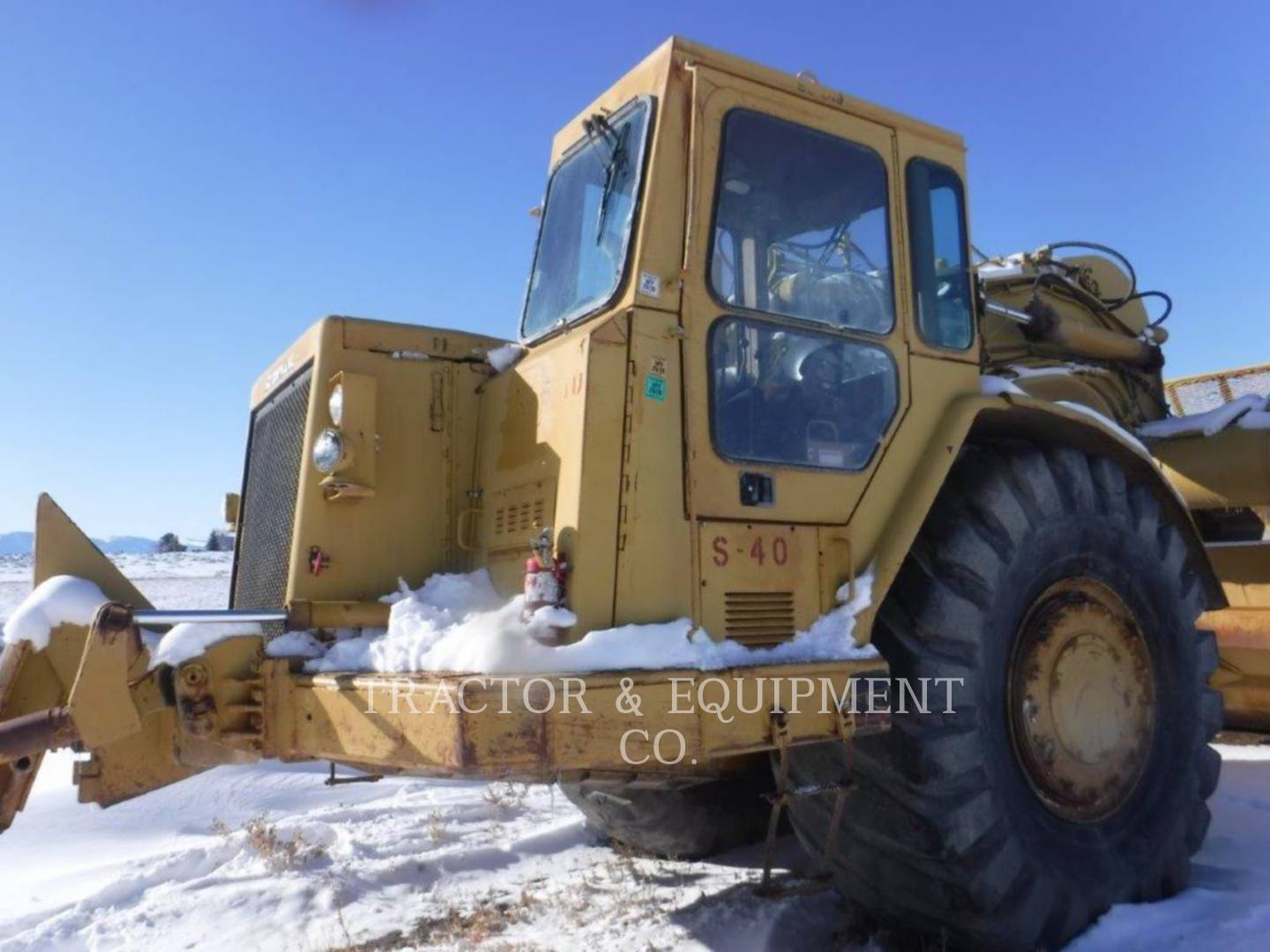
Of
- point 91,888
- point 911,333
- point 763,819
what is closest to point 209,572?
point 91,888

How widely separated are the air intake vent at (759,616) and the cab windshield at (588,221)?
1078 millimetres

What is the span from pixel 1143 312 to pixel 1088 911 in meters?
4.63

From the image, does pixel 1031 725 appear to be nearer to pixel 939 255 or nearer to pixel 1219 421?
pixel 939 255

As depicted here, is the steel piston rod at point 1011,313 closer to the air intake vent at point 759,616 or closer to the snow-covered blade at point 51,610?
the air intake vent at point 759,616

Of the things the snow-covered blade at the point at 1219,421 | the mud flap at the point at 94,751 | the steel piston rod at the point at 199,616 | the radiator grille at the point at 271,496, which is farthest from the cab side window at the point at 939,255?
the mud flap at the point at 94,751

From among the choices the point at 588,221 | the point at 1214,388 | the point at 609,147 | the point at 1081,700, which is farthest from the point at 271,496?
the point at 1214,388

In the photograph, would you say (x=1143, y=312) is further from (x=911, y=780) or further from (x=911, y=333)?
(x=911, y=780)

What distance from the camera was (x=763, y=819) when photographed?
499cm

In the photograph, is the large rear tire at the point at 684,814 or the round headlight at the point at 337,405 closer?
the round headlight at the point at 337,405

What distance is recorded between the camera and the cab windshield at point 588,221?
136 inches

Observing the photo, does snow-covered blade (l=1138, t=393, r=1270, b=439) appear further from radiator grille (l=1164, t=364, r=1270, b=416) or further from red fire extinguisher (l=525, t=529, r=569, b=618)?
red fire extinguisher (l=525, t=529, r=569, b=618)

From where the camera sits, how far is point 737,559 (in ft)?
Answer: 10.6

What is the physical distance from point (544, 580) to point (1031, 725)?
76.4 inches

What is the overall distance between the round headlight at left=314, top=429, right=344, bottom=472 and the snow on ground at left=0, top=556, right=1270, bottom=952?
5.43 feet
